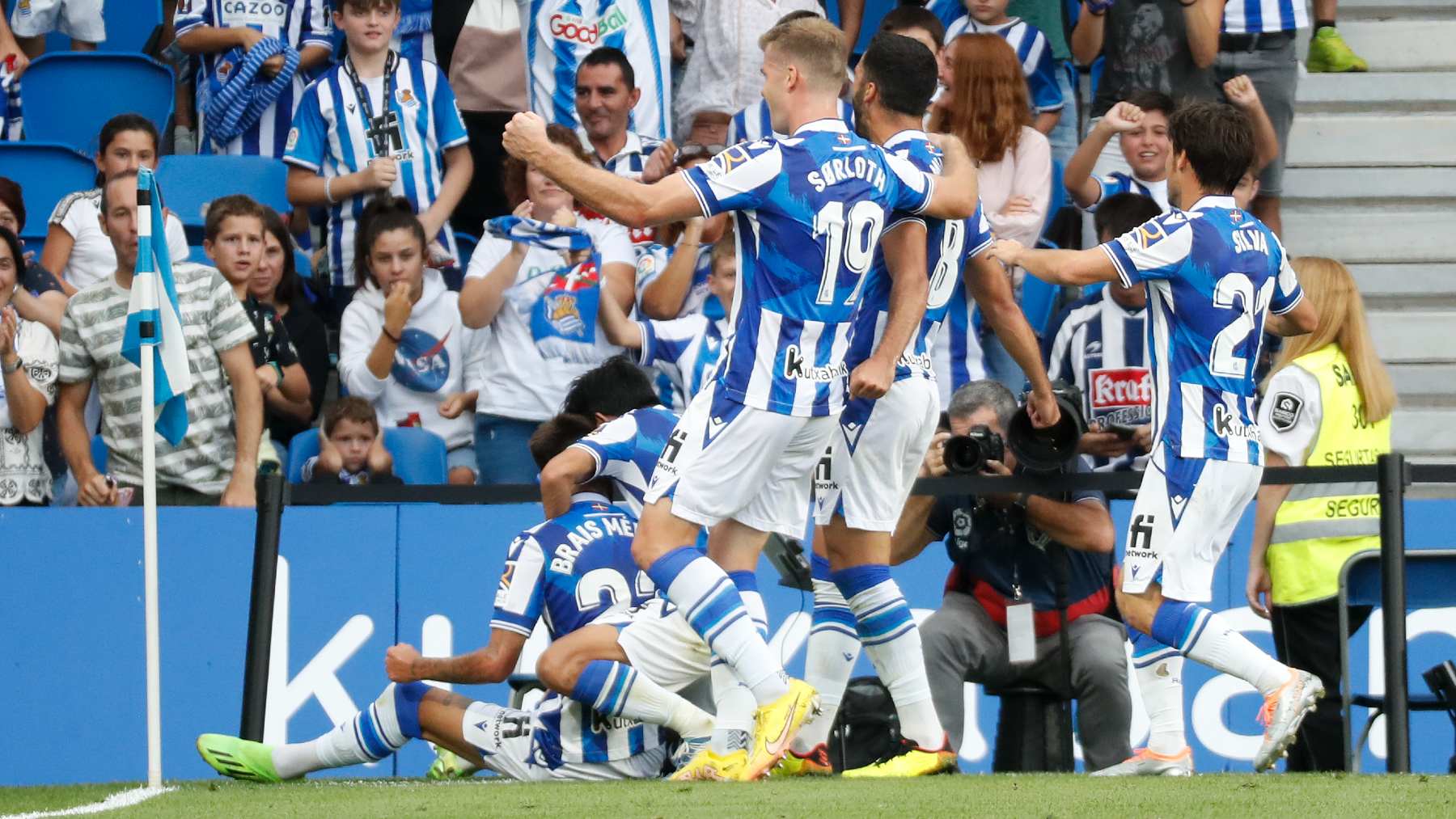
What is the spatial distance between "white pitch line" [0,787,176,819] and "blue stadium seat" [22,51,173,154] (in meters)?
5.75

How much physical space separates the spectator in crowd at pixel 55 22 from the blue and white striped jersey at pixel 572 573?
238 inches

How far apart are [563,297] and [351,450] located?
1177 millimetres

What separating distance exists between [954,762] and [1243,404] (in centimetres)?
144

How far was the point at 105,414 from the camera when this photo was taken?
8.41 metres

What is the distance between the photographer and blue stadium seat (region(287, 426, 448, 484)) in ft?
28.8

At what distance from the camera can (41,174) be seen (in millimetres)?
10336

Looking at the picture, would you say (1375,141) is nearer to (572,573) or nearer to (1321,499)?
(1321,499)

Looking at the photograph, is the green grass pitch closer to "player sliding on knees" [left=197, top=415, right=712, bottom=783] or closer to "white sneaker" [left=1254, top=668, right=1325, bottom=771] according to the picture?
"white sneaker" [left=1254, top=668, right=1325, bottom=771]

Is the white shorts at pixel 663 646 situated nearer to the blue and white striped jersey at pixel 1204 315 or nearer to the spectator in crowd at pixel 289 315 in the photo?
the blue and white striped jersey at pixel 1204 315

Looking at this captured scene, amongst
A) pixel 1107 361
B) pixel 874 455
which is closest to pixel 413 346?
pixel 1107 361

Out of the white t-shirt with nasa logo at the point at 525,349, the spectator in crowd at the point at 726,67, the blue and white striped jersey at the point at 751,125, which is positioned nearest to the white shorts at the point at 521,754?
the white t-shirt with nasa logo at the point at 525,349

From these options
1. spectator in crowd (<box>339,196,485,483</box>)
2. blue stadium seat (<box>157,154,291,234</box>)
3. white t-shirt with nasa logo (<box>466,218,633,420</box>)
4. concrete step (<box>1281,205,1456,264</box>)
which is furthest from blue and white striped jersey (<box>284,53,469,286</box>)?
concrete step (<box>1281,205,1456,264</box>)

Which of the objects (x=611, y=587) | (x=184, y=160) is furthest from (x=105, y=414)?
(x=611, y=587)

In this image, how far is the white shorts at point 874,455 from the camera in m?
6.20
